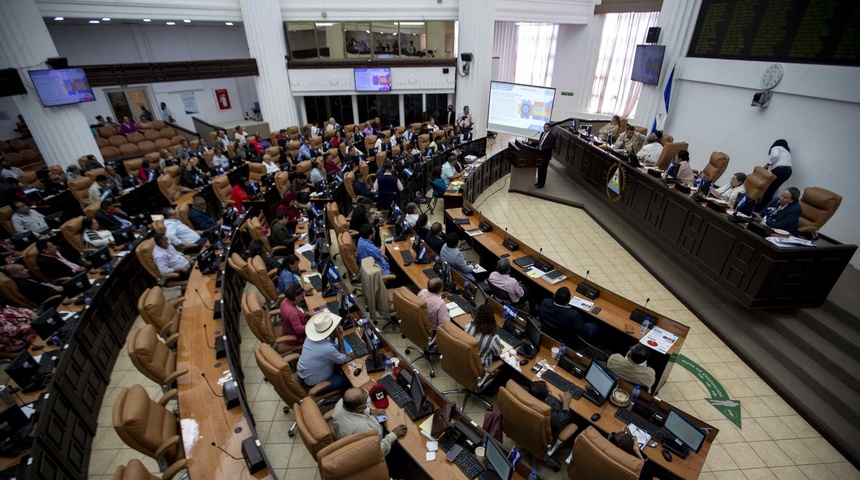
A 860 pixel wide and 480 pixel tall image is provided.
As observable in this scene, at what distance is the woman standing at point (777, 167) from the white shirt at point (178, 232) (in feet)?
40.5

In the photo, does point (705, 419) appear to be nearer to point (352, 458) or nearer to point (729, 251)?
point (729, 251)

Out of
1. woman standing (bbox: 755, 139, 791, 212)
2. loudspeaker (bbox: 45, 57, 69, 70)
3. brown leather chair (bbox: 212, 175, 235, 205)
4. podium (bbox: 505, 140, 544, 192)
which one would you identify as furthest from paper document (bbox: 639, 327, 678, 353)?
loudspeaker (bbox: 45, 57, 69, 70)

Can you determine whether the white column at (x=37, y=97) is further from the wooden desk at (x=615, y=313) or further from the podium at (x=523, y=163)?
the podium at (x=523, y=163)

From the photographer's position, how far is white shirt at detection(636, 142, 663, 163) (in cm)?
1074

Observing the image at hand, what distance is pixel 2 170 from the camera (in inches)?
435

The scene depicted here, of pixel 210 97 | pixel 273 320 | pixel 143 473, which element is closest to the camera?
pixel 143 473

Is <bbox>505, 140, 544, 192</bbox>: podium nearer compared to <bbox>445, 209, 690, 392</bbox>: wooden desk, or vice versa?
<bbox>445, 209, 690, 392</bbox>: wooden desk

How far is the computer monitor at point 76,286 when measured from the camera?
621 cm

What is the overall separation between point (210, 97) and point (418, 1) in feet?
37.4

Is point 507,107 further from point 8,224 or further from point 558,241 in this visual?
point 8,224

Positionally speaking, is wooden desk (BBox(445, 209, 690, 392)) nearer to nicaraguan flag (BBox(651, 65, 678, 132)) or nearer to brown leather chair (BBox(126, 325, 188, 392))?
brown leather chair (BBox(126, 325, 188, 392))

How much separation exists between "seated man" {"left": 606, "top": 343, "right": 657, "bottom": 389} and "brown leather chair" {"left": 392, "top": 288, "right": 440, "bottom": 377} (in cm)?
244

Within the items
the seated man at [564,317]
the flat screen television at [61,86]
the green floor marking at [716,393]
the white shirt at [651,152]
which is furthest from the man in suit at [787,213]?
the flat screen television at [61,86]

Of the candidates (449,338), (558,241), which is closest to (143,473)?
(449,338)
